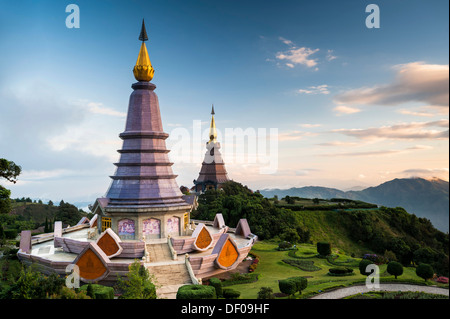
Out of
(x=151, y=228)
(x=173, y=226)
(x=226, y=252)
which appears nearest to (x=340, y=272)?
(x=226, y=252)

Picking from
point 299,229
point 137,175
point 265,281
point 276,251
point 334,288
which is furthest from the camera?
point 299,229

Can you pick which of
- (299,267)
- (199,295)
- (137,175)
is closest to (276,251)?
(299,267)

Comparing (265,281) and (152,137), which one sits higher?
(152,137)

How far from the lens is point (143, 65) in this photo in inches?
1289

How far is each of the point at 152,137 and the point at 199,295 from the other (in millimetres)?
17775

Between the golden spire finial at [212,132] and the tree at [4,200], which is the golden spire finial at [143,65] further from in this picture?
the golden spire finial at [212,132]

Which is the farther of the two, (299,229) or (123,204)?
(299,229)

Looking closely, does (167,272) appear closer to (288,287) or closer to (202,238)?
(202,238)

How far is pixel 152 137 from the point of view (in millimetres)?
31828

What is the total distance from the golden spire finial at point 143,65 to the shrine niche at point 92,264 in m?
17.2

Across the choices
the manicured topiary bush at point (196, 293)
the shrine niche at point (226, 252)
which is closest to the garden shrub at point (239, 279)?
the shrine niche at point (226, 252)

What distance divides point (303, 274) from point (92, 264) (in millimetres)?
15350

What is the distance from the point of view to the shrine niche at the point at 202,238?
27792 mm
